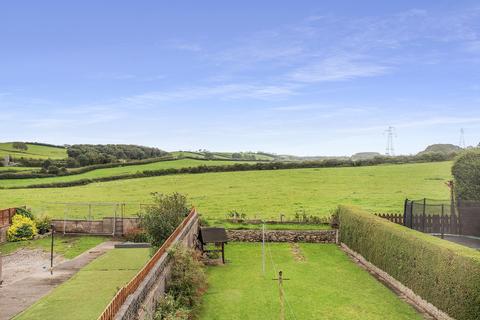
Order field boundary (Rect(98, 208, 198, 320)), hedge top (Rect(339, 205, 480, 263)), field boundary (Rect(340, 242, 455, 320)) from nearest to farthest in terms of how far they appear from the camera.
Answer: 1. field boundary (Rect(98, 208, 198, 320))
2. hedge top (Rect(339, 205, 480, 263))
3. field boundary (Rect(340, 242, 455, 320))

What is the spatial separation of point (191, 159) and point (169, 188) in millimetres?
31513

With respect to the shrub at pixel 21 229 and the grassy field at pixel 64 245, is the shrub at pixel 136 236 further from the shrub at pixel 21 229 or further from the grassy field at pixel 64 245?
the shrub at pixel 21 229

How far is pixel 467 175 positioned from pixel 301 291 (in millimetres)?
18322

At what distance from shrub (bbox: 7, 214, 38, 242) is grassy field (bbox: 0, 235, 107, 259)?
0.78 metres

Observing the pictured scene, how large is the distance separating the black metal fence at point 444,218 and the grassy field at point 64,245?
24.7 metres

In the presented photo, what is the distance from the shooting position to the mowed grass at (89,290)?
18.0 metres

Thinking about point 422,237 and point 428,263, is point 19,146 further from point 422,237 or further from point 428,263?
point 428,263

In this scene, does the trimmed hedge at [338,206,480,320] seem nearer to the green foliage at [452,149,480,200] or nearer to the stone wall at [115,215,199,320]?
the green foliage at [452,149,480,200]

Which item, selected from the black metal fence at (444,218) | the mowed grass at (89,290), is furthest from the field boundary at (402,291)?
the mowed grass at (89,290)

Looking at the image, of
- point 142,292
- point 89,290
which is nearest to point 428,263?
point 142,292

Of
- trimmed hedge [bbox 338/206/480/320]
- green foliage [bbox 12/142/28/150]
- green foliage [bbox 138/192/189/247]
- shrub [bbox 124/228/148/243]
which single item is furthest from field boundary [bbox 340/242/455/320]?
green foliage [bbox 12/142/28/150]

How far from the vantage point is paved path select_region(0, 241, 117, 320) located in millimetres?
19547

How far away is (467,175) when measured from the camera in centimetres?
3250

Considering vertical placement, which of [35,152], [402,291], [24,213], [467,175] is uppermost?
[35,152]
